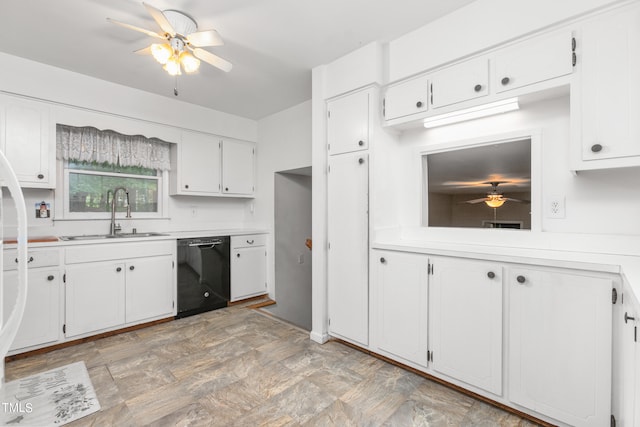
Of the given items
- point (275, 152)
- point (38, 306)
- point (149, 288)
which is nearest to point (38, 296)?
point (38, 306)

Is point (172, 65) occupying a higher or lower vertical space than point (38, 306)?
higher

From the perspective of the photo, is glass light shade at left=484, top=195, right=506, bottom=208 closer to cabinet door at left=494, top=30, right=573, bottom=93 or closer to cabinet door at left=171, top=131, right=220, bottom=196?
cabinet door at left=494, top=30, right=573, bottom=93

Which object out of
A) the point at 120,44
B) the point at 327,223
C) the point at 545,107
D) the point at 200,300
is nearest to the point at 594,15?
the point at 545,107

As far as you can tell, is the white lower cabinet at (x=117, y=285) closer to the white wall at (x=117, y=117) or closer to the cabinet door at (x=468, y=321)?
the white wall at (x=117, y=117)

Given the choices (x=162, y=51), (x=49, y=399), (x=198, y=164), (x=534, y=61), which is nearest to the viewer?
(x=534, y=61)

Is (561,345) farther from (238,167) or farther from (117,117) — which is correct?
(117,117)

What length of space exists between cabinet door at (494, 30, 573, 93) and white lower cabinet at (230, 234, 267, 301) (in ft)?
10.3

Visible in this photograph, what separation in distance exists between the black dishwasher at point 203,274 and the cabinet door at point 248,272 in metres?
0.10

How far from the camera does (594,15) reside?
5.16 ft

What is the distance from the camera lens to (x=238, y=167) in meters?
4.14

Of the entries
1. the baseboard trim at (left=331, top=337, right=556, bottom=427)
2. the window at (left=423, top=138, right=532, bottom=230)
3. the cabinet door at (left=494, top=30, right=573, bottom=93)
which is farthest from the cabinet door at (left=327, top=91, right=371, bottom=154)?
the baseboard trim at (left=331, top=337, right=556, bottom=427)

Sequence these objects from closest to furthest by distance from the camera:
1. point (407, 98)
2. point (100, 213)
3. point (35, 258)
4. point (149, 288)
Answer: point (407, 98) → point (35, 258) → point (149, 288) → point (100, 213)

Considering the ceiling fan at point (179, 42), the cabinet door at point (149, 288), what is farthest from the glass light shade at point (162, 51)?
the cabinet door at point (149, 288)

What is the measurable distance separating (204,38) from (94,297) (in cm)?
245
